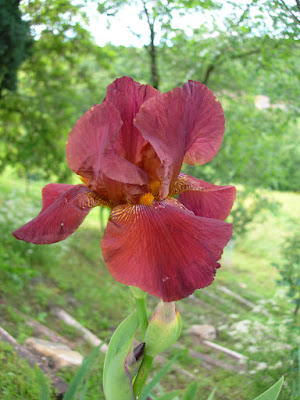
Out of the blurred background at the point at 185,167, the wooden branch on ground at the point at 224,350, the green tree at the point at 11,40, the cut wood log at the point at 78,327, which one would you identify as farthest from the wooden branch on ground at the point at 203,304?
the green tree at the point at 11,40

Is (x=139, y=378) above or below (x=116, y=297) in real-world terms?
above

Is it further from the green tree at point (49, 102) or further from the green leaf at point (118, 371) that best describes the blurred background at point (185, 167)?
the green leaf at point (118, 371)

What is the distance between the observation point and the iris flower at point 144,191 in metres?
0.75

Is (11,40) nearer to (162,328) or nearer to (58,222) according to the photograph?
(58,222)

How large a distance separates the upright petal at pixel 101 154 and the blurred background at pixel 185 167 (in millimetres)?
790

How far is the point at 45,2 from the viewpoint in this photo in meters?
2.56

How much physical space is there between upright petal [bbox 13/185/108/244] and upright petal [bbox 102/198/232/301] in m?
0.09

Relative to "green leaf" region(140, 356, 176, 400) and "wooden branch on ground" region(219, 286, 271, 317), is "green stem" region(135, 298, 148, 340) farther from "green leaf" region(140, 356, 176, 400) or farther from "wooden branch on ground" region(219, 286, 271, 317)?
"wooden branch on ground" region(219, 286, 271, 317)

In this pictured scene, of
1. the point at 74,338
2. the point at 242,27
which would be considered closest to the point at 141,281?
the point at 74,338

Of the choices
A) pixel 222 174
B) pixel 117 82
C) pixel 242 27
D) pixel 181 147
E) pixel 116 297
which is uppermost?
pixel 242 27

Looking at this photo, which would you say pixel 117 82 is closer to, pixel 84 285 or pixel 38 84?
pixel 84 285

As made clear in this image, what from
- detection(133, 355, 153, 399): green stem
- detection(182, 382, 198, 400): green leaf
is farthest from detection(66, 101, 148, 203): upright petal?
detection(182, 382, 198, 400): green leaf

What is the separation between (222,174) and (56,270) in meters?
1.86

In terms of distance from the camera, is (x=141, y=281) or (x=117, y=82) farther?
(x=117, y=82)
